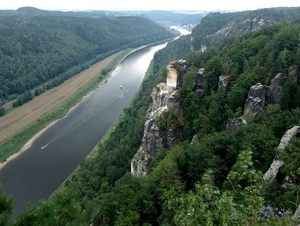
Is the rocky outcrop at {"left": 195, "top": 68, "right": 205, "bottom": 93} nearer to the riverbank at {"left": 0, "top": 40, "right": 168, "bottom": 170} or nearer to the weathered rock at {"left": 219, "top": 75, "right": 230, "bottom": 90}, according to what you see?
the weathered rock at {"left": 219, "top": 75, "right": 230, "bottom": 90}

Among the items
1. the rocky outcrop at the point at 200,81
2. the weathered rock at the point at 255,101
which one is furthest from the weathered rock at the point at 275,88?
the rocky outcrop at the point at 200,81

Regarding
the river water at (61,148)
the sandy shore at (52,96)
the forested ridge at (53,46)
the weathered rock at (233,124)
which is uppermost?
the weathered rock at (233,124)

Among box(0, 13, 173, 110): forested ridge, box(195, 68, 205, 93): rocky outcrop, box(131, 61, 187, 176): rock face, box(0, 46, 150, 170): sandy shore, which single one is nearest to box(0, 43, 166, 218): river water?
box(0, 46, 150, 170): sandy shore

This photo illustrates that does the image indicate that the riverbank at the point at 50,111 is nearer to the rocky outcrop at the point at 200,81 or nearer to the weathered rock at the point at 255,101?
the rocky outcrop at the point at 200,81

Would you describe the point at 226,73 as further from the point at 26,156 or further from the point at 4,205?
the point at 26,156

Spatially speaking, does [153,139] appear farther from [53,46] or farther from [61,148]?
[53,46]

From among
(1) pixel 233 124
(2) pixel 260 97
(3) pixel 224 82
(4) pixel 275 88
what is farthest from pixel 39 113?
(4) pixel 275 88
